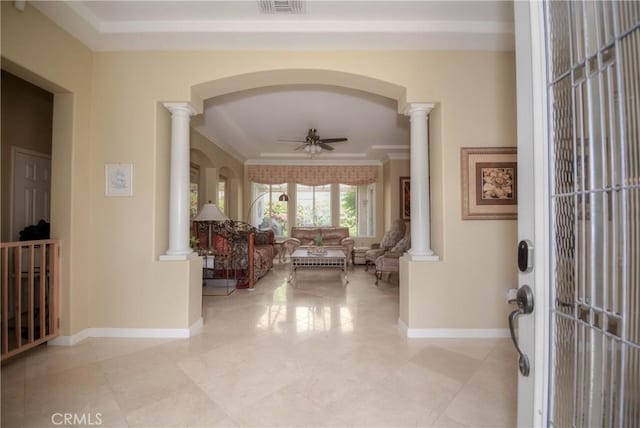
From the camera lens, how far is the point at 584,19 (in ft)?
2.26

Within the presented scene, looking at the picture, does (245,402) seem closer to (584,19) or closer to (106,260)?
(106,260)

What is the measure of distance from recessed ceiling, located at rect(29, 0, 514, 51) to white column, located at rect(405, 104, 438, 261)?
633mm

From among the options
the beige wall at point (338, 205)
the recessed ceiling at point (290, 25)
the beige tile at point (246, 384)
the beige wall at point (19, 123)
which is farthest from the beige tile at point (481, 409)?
the beige wall at point (338, 205)

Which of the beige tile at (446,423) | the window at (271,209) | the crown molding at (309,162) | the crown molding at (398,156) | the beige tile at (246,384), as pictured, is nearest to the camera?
the beige tile at (446,423)

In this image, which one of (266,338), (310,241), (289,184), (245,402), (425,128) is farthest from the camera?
(289,184)

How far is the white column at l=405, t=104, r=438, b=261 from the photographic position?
303 cm

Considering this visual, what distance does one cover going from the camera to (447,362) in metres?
2.40

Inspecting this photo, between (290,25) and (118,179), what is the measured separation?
2182 mm

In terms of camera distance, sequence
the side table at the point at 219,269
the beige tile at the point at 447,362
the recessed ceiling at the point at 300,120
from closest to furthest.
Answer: the beige tile at the point at 447,362 < the recessed ceiling at the point at 300,120 < the side table at the point at 219,269

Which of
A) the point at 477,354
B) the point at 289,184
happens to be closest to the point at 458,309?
the point at 477,354

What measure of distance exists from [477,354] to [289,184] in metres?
6.78

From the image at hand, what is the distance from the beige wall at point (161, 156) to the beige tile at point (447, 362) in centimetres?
37

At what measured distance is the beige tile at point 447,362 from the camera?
223 centimetres

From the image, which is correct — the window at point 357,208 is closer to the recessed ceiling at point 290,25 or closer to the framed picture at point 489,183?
the framed picture at point 489,183
